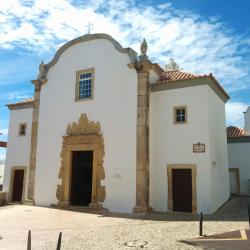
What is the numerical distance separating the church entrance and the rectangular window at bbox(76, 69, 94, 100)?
294 centimetres

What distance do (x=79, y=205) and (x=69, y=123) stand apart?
13.9ft

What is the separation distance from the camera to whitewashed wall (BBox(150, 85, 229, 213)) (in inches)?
559

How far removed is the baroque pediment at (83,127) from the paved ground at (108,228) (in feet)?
12.8

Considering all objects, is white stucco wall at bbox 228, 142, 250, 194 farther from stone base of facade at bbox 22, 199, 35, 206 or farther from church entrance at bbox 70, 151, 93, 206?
stone base of facade at bbox 22, 199, 35, 206

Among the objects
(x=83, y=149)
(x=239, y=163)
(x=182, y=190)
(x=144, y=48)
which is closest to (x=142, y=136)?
(x=182, y=190)

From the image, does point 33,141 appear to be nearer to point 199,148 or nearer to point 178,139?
point 178,139

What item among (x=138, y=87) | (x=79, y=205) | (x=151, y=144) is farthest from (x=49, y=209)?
(x=138, y=87)

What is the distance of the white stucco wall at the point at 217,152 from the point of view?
14.7 m

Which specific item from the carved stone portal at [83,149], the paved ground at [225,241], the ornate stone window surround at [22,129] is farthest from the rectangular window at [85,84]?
the paved ground at [225,241]

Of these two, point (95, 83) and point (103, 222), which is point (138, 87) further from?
point (103, 222)

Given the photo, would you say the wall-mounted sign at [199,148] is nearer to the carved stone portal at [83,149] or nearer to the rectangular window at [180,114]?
the rectangular window at [180,114]

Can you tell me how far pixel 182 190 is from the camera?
14.6 m

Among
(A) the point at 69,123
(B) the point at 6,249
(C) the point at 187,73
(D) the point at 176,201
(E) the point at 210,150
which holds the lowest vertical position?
(B) the point at 6,249

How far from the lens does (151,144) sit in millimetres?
15469
